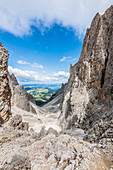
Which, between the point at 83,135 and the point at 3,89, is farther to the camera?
the point at 3,89

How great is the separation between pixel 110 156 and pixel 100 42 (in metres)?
23.5

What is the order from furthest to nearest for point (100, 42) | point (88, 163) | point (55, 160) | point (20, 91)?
point (20, 91)
point (100, 42)
point (55, 160)
point (88, 163)

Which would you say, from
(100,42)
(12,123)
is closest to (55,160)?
(12,123)

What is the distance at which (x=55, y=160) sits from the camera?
14.7ft

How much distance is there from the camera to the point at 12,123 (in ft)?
60.3

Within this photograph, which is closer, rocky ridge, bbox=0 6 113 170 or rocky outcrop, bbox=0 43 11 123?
rocky ridge, bbox=0 6 113 170

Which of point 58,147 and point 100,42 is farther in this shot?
point 100,42

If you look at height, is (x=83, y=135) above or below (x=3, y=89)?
below

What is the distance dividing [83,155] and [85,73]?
830 inches

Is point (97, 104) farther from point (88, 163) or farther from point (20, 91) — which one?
point (20, 91)

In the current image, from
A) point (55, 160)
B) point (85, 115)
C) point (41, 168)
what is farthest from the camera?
point (85, 115)

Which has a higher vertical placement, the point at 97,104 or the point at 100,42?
the point at 100,42

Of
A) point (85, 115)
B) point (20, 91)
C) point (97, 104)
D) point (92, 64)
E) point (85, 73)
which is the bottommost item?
point (85, 115)

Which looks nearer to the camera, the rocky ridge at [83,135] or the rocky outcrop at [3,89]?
the rocky ridge at [83,135]
